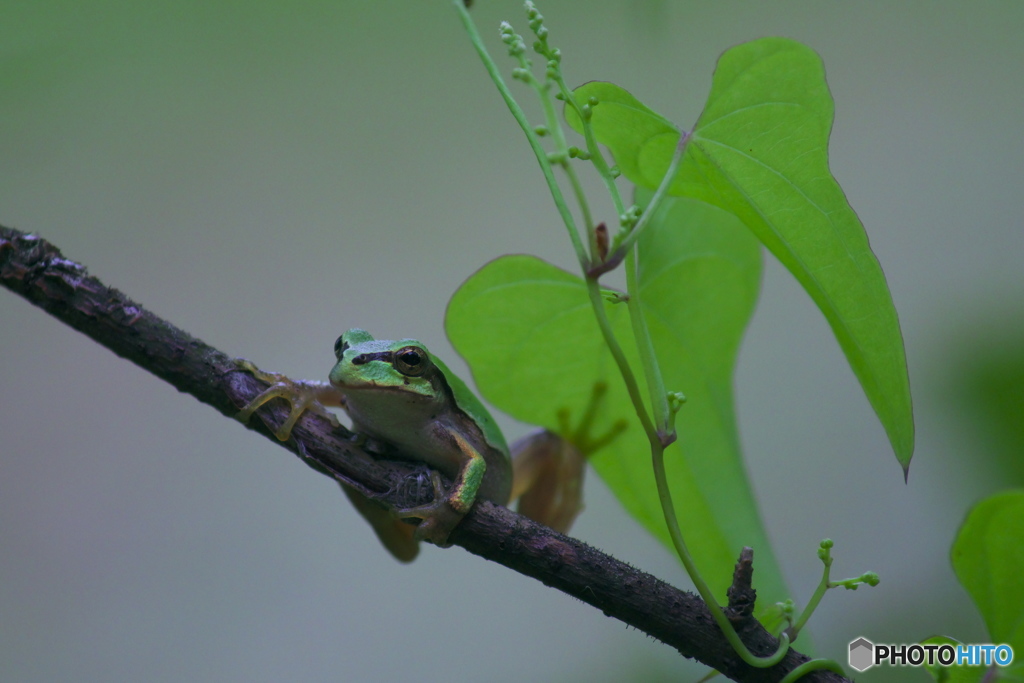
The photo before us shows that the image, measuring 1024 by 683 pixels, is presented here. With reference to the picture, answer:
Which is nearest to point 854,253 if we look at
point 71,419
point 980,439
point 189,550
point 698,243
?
point 698,243

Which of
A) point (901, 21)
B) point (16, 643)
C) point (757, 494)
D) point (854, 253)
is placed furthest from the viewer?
point (901, 21)

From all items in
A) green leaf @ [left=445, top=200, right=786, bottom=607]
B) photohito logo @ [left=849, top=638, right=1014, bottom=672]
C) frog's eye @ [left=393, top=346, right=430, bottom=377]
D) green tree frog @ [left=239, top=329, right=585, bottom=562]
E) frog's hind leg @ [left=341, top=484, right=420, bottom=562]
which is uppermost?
Answer: green leaf @ [left=445, top=200, right=786, bottom=607]

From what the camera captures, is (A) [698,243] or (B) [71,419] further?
(B) [71,419]

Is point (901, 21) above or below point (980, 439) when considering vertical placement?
above

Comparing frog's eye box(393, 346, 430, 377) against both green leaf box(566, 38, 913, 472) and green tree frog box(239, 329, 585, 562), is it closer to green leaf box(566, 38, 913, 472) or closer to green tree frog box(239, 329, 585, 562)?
green tree frog box(239, 329, 585, 562)

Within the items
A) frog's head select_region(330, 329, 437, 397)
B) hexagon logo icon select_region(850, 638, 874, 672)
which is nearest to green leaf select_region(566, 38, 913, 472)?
hexagon logo icon select_region(850, 638, 874, 672)

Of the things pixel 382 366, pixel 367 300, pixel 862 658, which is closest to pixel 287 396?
pixel 382 366

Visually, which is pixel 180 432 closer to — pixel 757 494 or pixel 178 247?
pixel 178 247
